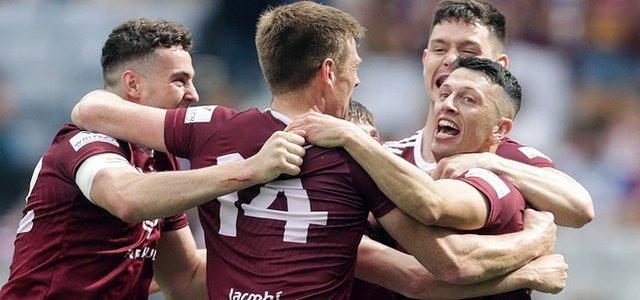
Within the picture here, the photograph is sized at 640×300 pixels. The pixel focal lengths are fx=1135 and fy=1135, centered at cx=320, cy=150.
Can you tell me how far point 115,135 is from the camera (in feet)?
17.0

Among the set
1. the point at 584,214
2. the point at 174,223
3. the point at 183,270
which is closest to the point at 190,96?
the point at 174,223

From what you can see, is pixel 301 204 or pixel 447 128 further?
pixel 447 128

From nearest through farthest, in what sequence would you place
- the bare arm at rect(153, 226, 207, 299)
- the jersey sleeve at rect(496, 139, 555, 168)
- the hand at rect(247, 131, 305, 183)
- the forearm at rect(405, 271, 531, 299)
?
the hand at rect(247, 131, 305, 183) < the forearm at rect(405, 271, 531, 299) < the jersey sleeve at rect(496, 139, 555, 168) < the bare arm at rect(153, 226, 207, 299)

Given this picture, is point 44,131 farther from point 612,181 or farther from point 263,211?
point 263,211

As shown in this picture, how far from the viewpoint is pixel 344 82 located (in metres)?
4.93

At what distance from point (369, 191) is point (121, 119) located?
1.22 meters

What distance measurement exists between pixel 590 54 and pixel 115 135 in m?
6.83

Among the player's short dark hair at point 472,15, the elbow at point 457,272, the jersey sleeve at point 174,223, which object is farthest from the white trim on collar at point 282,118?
the player's short dark hair at point 472,15

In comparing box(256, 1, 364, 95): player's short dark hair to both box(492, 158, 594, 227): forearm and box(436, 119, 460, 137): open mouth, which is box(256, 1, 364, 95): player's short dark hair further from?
box(492, 158, 594, 227): forearm

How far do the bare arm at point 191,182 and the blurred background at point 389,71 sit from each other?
211 inches

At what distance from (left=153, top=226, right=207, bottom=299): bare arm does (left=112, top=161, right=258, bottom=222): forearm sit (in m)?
1.29

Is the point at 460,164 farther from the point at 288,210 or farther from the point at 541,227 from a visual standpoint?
the point at 288,210

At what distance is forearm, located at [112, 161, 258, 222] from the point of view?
15.4 ft

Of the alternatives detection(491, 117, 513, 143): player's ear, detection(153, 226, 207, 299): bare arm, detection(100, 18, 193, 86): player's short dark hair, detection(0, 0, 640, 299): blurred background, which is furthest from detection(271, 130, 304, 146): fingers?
detection(0, 0, 640, 299): blurred background
